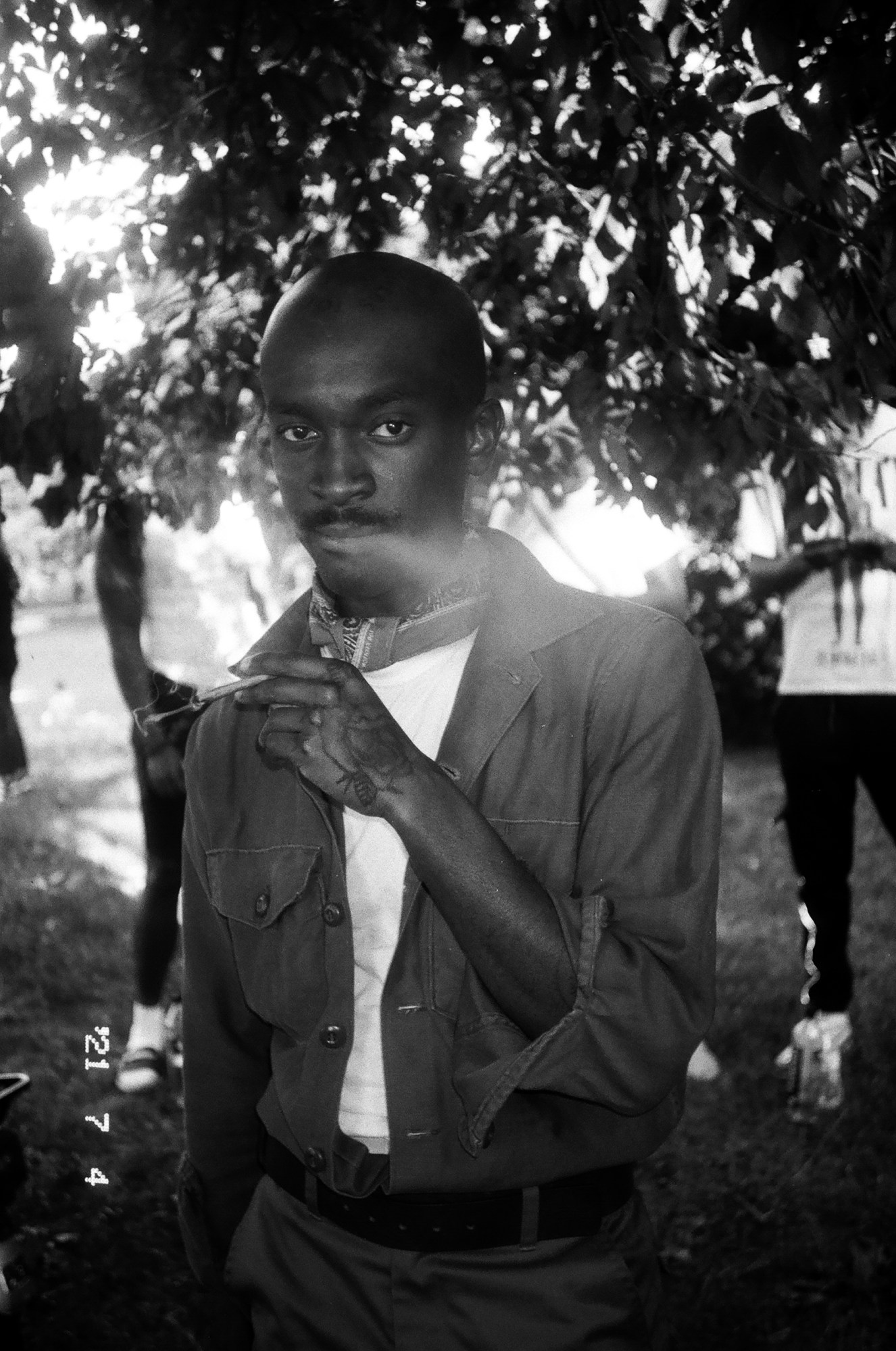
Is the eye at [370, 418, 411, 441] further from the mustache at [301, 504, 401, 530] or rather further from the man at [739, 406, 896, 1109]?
the man at [739, 406, 896, 1109]

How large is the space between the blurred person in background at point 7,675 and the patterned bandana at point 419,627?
2.54 m

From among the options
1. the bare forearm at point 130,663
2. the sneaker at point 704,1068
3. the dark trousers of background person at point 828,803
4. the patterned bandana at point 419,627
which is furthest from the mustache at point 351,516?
the sneaker at point 704,1068

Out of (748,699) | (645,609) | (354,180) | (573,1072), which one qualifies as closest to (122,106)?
(354,180)

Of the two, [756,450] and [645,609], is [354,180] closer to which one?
[756,450]

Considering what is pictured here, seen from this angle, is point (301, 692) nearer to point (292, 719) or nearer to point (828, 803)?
point (292, 719)

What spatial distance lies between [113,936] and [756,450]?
10.8 feet

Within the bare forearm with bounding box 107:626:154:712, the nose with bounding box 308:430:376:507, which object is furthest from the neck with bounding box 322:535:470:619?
the bare forearm with bounding box 107:626:154:712

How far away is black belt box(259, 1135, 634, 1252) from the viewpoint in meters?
1.52

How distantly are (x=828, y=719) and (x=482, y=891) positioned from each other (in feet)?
10.7

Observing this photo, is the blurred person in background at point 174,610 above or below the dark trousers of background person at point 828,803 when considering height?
above

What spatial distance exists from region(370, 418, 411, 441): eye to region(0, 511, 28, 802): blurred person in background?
267 cm

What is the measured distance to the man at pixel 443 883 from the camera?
1.37 metres

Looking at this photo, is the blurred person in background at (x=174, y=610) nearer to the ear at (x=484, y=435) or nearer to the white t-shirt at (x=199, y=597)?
the white t-shirt at (x=199, y=597)

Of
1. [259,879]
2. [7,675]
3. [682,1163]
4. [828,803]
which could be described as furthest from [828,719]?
[259,879]
